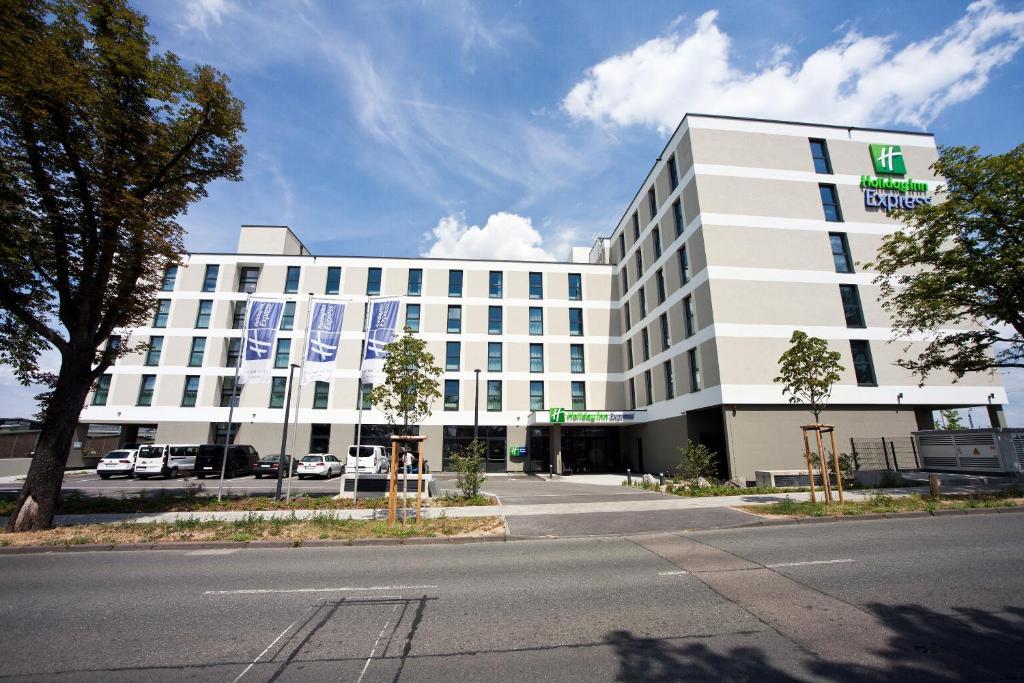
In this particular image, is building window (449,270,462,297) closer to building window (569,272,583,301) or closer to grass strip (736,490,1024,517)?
building window (569,272,583,301)

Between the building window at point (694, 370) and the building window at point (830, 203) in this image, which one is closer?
the building window at point (694, 370)

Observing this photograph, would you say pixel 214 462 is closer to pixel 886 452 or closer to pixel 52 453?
pixel 52 453

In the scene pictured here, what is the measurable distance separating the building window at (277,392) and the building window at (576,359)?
75.4ft

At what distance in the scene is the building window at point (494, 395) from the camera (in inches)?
1428

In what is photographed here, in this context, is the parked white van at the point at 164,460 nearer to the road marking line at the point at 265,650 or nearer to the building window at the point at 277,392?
the building window at the point at 277,392

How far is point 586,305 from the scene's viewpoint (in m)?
39.3

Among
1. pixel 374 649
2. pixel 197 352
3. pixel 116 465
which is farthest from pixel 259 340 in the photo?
pixel 197 352

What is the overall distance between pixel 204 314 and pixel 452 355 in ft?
68.9

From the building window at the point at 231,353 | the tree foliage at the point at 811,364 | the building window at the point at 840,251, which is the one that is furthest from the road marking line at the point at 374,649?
the building window at the point at 231,353

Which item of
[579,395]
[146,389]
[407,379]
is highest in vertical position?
[146,389]

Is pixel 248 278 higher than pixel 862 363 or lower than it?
higher

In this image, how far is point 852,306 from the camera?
82.3 feet

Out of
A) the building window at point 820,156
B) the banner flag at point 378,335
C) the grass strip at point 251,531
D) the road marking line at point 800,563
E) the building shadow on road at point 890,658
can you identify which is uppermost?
the building window at point 820,156

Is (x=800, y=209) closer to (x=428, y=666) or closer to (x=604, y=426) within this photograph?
(x=604, y=426)
